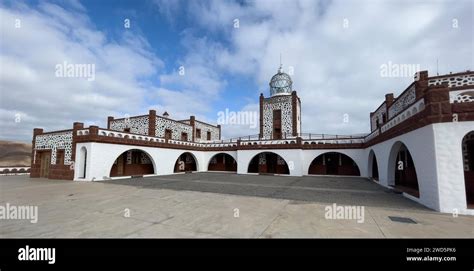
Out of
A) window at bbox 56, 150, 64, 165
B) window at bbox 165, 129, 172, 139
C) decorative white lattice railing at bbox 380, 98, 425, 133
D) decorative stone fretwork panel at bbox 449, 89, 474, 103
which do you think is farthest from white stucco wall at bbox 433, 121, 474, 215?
window at bbox 56, 150, 64, 165

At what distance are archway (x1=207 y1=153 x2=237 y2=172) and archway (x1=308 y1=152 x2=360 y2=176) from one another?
788 cm

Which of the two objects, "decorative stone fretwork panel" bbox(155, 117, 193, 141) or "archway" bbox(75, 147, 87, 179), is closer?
"archway" bbox(75, 147, 87, 179)

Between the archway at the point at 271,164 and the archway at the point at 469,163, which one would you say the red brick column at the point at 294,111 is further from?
the archway at the point at 469,163

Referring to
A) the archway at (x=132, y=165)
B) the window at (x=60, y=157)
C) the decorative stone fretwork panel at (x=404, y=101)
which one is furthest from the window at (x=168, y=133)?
the decorative stone fretwork panel at (x=404, y=101)

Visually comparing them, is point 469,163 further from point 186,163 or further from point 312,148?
point 186,163

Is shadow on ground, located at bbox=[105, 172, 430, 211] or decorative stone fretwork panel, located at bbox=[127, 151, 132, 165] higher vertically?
decorative stone fretwork panel, located at bbox=[127, 151, 132, 165]

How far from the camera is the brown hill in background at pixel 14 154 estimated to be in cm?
2658

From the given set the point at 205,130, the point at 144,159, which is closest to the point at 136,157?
the point at 144,159

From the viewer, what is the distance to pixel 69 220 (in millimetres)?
4336

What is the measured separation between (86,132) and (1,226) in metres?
9.64

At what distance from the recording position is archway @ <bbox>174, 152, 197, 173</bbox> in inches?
800

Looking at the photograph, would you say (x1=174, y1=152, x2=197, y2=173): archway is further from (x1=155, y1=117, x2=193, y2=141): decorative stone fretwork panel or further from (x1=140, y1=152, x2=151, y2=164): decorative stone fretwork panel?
(x1=140, y1=152, x2=151, y2=164): decorative stone fretwork panel
